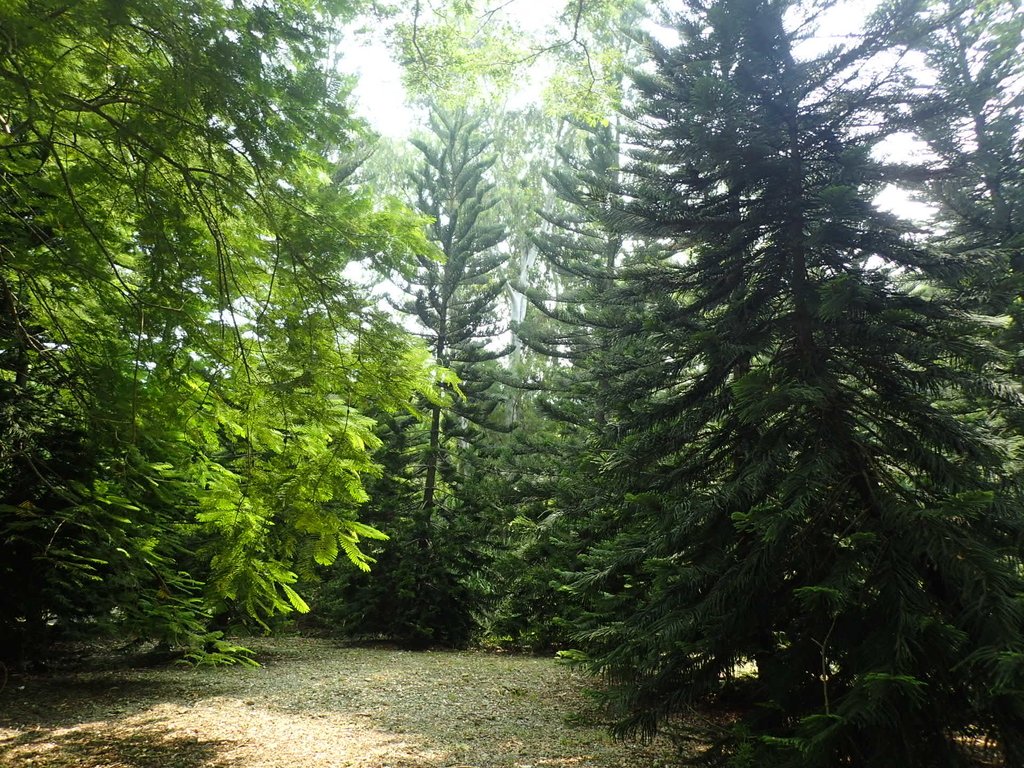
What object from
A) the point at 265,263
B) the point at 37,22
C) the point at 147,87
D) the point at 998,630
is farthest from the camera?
the point at 265,263

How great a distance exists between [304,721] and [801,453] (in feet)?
14.5

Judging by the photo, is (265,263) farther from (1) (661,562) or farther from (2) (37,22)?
(1) (661,562)

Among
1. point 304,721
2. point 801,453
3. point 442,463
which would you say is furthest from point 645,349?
point 442,463

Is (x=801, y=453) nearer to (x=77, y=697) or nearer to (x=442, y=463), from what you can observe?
(x=77, y=697)

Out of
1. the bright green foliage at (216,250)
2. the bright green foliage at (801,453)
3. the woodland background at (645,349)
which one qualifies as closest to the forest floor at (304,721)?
the woodland background at (645,349)

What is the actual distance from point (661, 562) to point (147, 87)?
346 cm

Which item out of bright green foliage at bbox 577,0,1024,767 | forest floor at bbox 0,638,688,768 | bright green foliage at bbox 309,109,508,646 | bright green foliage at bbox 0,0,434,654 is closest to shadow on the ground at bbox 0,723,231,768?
forest floor at bbox 0,638,688,768

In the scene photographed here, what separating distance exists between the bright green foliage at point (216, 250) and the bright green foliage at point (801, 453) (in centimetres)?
195

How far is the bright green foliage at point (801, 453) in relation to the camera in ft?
9.08

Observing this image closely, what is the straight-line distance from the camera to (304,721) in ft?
16.6

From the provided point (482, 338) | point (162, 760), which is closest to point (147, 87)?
point (162, 760)

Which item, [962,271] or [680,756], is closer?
[962,271]

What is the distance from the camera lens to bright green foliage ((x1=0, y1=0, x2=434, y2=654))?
271cm

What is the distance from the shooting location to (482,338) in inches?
480
